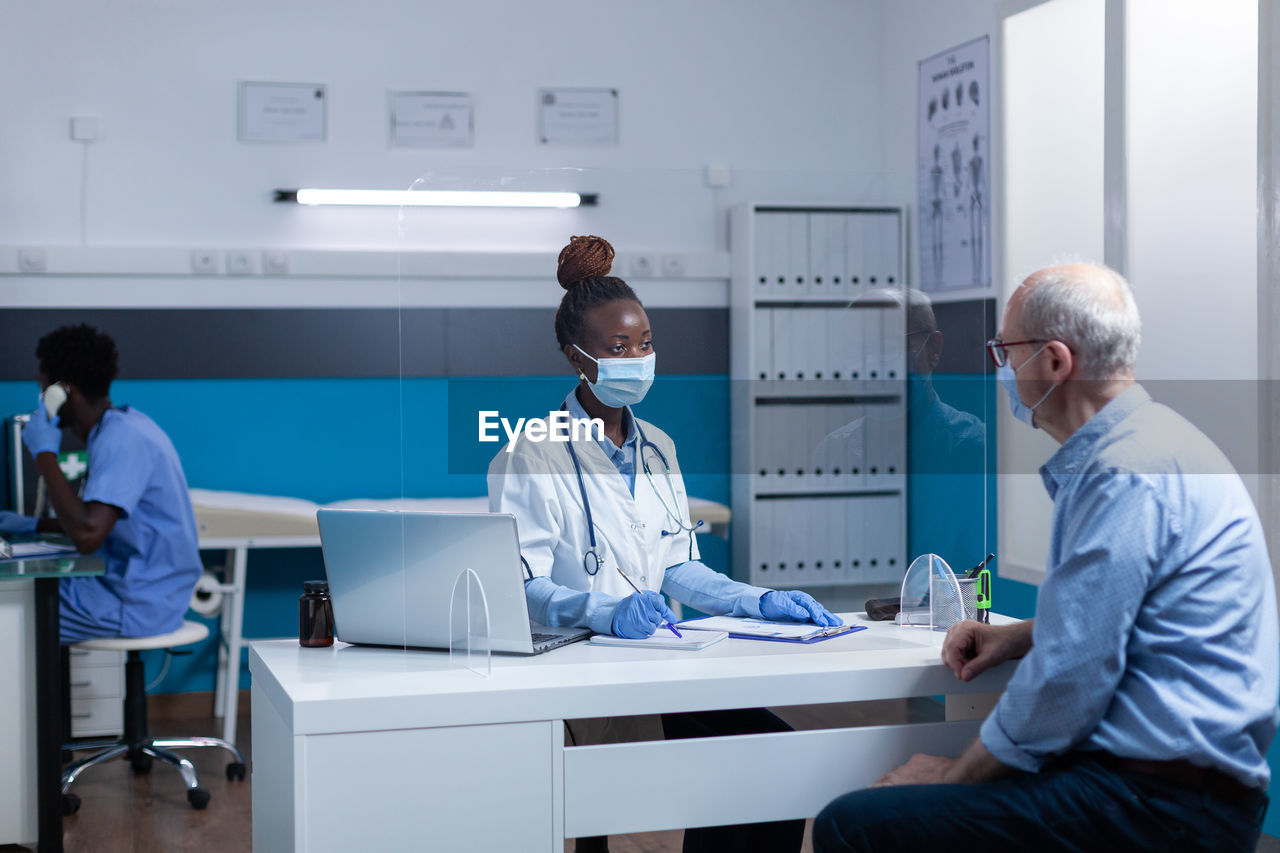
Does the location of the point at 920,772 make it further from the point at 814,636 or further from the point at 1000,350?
the point at 1000,350

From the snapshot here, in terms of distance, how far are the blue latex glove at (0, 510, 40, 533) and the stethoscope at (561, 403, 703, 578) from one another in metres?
2.61

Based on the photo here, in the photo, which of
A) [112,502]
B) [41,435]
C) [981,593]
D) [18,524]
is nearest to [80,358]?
[41,435]

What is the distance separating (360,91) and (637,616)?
3202 millimetres

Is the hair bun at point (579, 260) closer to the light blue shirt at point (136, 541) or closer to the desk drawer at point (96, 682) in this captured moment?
the light blue shirt at point (136, 541)

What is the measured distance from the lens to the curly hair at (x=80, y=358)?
3533 millimetres

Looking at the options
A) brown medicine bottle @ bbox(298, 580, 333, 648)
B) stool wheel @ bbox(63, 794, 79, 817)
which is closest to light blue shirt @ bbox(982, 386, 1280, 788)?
brown medicine bottle @ bbox(298, 580, 333, 648)

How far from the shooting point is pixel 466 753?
5.40 ft

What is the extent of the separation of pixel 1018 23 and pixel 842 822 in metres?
3.01

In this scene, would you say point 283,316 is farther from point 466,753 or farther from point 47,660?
point 466,753

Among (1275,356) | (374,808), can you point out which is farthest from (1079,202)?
(374,808)

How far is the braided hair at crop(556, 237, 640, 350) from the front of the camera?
1848 millimetres

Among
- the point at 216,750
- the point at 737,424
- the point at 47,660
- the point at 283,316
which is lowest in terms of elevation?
the point at 216,750

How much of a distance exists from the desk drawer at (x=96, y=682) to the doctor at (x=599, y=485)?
264 centimetres

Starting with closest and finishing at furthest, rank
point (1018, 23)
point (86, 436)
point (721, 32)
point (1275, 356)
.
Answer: point (1275, 356) → point (86, 436) → point (1018, 23) → point (721, 32)
